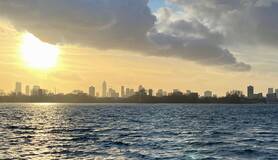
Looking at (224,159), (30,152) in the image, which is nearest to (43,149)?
(30,152)

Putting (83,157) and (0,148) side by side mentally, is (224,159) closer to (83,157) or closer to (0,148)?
(83,157)

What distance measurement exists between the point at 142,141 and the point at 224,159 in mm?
17685

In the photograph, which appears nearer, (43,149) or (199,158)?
(199,158)

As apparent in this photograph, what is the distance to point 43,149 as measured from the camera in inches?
2072

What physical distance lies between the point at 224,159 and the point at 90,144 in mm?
18805

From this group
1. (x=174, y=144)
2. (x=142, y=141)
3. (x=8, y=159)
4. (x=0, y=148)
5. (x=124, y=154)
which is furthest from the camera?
(x=142, y=141)

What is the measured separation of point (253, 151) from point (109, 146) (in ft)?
51.4

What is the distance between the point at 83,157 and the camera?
45219mm

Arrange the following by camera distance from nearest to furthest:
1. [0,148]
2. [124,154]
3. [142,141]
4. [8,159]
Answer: [8,159], [124,154], [0,148], [142,141]

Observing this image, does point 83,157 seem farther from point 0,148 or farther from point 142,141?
point 142,141

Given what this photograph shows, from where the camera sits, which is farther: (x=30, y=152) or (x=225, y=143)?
(x=225, y=143)

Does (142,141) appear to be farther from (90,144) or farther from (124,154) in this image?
(124,154)

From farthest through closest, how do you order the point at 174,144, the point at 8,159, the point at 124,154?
the point at 174,144 → the point at 124,154 → the point at 8,159

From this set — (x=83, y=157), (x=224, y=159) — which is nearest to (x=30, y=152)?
(x=83, y=157)
